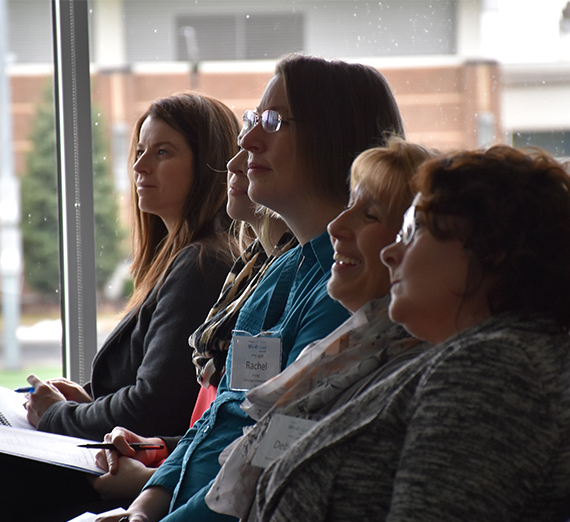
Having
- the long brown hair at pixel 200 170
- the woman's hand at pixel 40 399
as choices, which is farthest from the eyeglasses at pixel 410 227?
the woman's hand at pixel 40 399

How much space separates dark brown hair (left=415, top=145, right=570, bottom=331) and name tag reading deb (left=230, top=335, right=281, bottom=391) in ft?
2.07

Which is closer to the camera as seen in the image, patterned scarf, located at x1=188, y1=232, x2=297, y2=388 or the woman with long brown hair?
patterned scarf, located at x1=188, y1=232, x2=297, y2=388

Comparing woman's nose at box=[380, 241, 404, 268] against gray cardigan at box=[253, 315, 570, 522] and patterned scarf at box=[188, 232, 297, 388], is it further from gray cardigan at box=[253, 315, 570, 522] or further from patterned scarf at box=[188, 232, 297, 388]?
patterned scarf at box=[188, 232, 297, 388]

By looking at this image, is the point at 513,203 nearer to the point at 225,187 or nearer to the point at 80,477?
the point at 80,477

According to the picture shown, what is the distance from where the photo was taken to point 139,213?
2.59 metres

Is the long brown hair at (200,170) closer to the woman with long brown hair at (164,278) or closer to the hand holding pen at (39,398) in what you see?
the woman with long brown hair at (164,278)

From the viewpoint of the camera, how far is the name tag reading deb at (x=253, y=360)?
1442mm

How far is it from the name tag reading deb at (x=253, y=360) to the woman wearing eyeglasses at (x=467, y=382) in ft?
1.62

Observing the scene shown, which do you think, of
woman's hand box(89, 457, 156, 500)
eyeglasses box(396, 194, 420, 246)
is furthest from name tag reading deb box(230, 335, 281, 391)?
eyeglasses box(396, 194, 420, 246)

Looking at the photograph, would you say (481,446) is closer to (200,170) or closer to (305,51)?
(200,170)

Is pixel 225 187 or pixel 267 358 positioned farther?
pixel 225 187

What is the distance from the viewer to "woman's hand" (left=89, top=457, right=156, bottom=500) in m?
1.71

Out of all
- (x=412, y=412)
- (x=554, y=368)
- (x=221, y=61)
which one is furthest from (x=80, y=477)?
(x=221, y=61)

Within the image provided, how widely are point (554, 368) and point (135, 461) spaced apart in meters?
1.31
